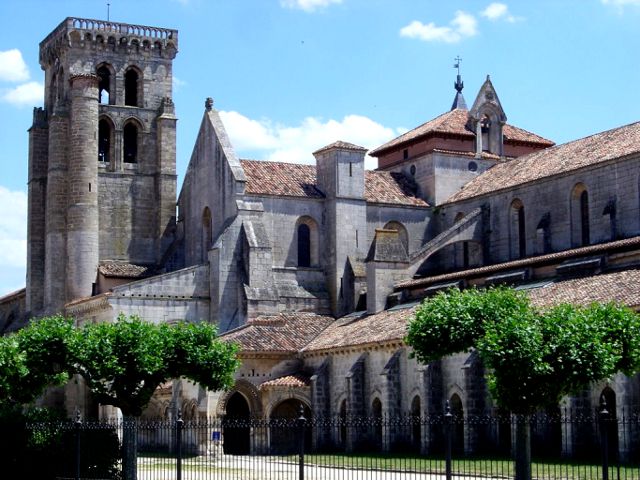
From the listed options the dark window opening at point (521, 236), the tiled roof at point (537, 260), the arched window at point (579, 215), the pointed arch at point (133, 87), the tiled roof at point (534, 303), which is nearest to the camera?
the tiled roof at point (534, 303)

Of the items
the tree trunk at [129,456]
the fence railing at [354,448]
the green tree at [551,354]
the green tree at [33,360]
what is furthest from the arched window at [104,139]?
the green tree at [551,354]

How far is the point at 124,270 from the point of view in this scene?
220 ft

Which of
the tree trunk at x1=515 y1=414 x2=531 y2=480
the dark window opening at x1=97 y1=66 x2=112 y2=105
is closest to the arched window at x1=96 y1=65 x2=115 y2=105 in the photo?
the dark window opening at x1=97 y1=66 x2=112 y2=105

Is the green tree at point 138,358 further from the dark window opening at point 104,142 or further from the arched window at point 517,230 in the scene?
the dark window opening at point 104,142

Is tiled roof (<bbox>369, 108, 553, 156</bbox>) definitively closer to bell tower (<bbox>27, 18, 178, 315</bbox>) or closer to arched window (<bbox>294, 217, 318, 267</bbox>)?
arched window (<bbox>294, 217, 318, 267</bbox>)

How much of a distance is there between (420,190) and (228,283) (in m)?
12.0

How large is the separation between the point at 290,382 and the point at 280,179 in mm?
12207

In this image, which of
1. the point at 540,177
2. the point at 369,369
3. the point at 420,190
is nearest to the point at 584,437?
the point at 369,369

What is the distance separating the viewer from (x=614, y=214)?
53.4m

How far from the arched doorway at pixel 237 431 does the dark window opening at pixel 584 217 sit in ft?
52.5

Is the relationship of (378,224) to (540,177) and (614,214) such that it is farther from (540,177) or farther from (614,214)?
(614,214)

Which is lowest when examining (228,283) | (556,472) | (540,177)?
(556,472)

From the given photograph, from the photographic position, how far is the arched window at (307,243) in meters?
63.8

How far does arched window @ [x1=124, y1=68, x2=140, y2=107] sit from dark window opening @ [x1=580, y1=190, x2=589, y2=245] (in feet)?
87.7
